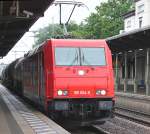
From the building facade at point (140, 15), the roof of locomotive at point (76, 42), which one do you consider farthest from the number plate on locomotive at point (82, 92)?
the building facade at point (140, 15)

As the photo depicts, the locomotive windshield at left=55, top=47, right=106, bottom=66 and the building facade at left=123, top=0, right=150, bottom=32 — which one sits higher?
the building facade at left=123, top=0, right=150, bottom=32

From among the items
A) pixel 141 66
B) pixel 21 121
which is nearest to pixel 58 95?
pixel 21 121

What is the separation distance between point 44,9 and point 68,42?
3.22 metres

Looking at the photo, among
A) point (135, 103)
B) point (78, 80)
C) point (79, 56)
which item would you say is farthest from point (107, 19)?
point (78, 80)

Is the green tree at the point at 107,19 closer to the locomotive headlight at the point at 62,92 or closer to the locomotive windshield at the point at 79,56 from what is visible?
the locomotive windshield at the point at 79,56

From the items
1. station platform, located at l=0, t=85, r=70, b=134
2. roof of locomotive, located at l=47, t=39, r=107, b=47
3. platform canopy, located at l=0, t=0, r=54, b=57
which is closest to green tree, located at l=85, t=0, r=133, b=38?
platform canopy, located at l=0, t=0, r=54, b=57

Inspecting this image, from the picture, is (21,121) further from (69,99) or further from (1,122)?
(69,99)

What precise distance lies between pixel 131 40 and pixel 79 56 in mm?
14835

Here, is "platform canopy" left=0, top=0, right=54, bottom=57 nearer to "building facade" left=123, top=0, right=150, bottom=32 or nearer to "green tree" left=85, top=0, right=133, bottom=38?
"building facade" left=123, top=0, right=150, bottom=32

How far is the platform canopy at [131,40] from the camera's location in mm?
27334

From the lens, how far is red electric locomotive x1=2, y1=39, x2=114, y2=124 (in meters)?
15.5

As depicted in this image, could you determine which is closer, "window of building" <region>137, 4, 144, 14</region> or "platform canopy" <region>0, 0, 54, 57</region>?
"platform canopy" <region>0, 0, 54, 57</region>

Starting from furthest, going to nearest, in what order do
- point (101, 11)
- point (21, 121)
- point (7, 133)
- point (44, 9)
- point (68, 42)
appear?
point (101, 11)
point (44, 9)
point (68, 42)
point (21, 121)
point (7, 133)

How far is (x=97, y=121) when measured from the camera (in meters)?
15.7
